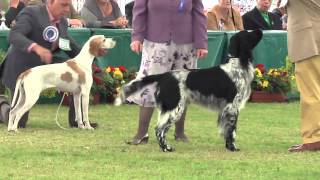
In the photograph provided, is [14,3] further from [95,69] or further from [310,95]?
[310,95]

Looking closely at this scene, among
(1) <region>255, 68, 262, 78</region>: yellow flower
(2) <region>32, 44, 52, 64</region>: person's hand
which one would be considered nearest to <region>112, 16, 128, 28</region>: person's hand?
(1) <region>255, 68, 262, 78</region>: yellow flower

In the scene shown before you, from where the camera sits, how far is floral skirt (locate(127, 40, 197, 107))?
5.75 metres

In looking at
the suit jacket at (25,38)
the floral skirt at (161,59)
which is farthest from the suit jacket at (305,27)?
the suit jacket at (25,38)

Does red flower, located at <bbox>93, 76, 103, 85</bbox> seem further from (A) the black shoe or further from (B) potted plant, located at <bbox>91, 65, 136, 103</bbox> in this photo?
(A) the black shoe

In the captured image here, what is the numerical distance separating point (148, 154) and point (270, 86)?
4.58 meters

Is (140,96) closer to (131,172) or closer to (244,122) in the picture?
(131,172)

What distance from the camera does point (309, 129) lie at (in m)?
5.48

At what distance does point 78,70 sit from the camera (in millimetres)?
6801

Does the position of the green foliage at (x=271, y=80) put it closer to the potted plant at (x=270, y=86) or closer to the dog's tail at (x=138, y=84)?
the potted plant at (x=270, y=86)

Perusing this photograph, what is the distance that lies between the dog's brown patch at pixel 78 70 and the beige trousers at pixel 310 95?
219cm

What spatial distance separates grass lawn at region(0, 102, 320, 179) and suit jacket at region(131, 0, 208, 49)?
0.61 metres

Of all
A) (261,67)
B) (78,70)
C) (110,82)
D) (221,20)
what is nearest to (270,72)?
(261,67)

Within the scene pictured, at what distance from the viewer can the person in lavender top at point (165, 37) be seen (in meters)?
5.71

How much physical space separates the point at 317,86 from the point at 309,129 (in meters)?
0.33
